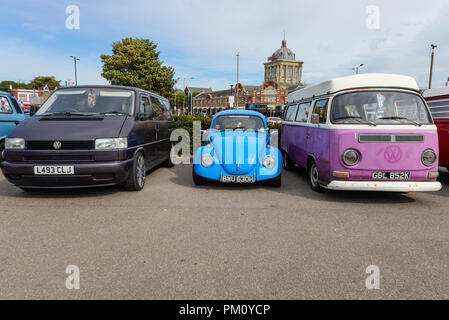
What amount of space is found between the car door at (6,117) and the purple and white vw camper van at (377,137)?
7850 millimetres

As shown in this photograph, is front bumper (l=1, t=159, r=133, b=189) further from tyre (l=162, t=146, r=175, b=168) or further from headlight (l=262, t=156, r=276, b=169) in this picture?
tyre (l=162, t=146, r=175, b=168)

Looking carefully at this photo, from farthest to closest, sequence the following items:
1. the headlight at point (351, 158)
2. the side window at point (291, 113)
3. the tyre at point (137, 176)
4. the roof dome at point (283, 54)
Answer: the roof dome at point (283, 54), the side window at point (291, 113), the tyre at point (137, 176), the headlight at point (351, 158)

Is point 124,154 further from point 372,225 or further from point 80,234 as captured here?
point 372,225

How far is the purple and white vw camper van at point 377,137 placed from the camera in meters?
4.96

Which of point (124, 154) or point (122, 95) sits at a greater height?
point (122, 95)

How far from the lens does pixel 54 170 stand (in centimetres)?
476

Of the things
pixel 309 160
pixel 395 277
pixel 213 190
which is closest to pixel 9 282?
pixel 395 277

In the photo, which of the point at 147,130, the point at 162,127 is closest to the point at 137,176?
the point at 147,130

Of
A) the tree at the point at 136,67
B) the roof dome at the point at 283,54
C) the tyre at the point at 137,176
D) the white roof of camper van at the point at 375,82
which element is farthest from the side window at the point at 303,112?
the roof dome at the point at 283,54

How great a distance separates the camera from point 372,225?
415 cm

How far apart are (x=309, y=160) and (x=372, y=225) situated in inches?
98.8

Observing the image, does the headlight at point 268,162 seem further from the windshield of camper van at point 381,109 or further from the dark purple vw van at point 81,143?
the dark purple vw van at point 81,143

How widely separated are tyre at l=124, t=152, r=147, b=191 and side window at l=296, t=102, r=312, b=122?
3734 millimetres

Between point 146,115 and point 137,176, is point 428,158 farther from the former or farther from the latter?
point 146,115
